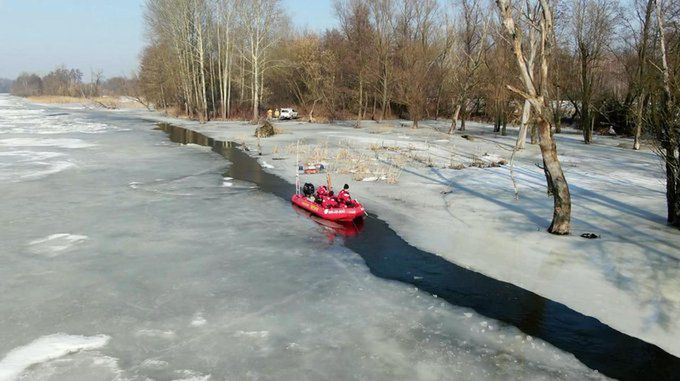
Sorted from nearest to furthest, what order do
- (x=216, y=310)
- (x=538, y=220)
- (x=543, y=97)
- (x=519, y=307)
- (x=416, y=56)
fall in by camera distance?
(x=216, y=310) < (x=519, y=307) < (x=543, y=97) < (x=538, y=220) < (x=416, y=56)

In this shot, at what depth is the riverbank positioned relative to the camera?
712cm

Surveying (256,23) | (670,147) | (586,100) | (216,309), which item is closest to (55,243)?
(216,309)

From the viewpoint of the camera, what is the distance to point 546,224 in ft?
34.7

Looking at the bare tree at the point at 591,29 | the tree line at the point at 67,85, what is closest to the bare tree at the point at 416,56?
the bare tree at the point at 591,29

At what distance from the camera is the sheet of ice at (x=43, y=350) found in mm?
4979

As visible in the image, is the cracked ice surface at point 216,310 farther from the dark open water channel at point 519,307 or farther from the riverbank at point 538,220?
the riverbank at point 538,220

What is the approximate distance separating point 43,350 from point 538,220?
985 cm

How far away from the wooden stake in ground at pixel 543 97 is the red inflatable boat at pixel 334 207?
4.28 metres

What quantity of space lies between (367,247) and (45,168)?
13441 millimetres

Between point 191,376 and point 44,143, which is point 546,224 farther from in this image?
point 44,143

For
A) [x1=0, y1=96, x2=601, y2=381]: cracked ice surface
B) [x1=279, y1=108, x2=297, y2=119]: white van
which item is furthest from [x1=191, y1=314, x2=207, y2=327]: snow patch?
[x1=279, y1=108, x2=297, y2=119]: white van

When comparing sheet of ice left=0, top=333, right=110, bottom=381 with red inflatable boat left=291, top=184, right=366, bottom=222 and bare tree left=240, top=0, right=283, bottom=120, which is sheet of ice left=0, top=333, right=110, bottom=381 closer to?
red inflatable boat left=291, top=184, right=366, bottom=222

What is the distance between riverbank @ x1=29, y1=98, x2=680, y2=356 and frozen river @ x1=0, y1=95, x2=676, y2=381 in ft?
5.32

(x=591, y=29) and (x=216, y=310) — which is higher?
(x=591, y=29)
